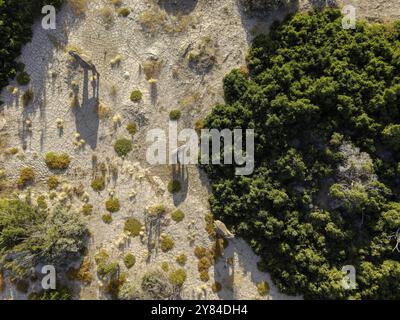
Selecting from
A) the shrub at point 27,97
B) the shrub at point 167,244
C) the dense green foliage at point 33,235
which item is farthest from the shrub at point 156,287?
the shrub at point 27,97

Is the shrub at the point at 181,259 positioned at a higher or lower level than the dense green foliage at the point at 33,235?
lower

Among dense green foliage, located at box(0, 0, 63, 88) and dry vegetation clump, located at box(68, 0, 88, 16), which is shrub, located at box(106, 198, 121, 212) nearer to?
dense green foliage, located at box(0, 0, 63, 88)

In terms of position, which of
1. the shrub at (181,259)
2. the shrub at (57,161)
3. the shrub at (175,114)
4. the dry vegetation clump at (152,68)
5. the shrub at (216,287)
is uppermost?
the dry vegetation clump at (152,68)

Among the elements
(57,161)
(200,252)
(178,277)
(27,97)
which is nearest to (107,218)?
(57,161)

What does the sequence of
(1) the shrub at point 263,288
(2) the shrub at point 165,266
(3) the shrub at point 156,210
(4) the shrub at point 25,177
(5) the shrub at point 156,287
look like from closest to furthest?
(5) the shrub at point 156,287 → (1) the shrub at point 263,288 → (2) the shrub at point 165,266 → (3) the shrub at point 156,210 → (4) the shrub at point 25,177

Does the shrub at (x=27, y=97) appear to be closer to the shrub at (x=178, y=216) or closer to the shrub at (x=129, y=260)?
the shrub at (x=129, y=260)

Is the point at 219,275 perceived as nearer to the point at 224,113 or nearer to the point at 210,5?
the point at 224,113

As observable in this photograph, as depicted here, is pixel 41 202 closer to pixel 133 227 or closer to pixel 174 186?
pixel 133 227

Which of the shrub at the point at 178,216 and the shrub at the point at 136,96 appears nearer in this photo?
the shrub at the point at 178,216
